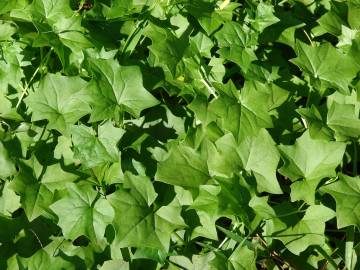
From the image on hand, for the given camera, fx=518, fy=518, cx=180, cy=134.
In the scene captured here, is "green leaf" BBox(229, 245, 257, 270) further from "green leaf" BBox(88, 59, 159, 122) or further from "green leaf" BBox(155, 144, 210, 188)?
"green leaf" BBox(88, 59, 159, 122)

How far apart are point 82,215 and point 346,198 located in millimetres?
891

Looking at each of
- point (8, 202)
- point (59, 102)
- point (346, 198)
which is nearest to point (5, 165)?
point (8, 202)

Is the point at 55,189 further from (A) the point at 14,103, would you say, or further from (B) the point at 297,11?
(B) the point at 297,11

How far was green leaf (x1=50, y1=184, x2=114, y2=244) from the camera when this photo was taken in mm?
1718

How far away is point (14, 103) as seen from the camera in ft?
6.82

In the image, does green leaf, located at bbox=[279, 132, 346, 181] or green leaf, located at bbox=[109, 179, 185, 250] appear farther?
green leaf, located at bbox=[279, 132, 346, 181]

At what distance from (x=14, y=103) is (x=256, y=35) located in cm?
100

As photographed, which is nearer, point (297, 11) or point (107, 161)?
point (107, 161)

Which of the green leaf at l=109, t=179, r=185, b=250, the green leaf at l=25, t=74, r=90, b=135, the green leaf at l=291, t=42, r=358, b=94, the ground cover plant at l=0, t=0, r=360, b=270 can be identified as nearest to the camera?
the green leaf at l=109, t=179, r=185, b=250

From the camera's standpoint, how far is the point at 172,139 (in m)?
1.99

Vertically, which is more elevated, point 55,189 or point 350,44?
point 350,44

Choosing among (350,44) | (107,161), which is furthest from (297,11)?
(107,161)

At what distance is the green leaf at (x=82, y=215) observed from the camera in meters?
1.72

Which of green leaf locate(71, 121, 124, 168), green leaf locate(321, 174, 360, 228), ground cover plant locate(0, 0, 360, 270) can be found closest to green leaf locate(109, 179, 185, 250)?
ground cover plant locate(0, 0, 360, 270)
